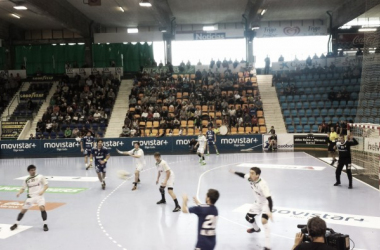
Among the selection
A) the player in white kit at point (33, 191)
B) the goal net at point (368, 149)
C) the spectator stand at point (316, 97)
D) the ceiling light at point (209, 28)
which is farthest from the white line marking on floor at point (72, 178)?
the ceiling light at point (209, 28)

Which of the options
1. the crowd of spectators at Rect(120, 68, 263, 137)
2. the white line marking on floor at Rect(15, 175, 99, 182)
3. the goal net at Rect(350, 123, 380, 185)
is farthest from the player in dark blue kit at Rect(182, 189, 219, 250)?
the crowd of spectators at Rect(120, 68, 263, 137)

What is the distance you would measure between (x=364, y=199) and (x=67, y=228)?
32.3ft

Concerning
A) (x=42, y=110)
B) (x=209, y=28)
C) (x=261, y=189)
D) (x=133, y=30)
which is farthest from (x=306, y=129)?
(x=42, y=110)

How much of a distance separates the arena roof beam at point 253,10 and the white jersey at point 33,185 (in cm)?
2517

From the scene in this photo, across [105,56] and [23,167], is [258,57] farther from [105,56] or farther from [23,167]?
[23,167]

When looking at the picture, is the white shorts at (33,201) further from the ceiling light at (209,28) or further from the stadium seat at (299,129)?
the ceiling light at (209,28)

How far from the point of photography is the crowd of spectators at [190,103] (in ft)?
103

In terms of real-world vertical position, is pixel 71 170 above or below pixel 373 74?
below

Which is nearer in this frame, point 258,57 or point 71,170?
point 71,170

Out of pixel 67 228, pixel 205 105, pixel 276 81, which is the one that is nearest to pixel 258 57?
pixel 276 81

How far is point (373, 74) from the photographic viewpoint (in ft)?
84.4

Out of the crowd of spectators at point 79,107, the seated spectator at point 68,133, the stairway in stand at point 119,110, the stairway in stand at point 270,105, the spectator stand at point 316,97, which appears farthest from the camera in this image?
the stairway in stand at point 119,110

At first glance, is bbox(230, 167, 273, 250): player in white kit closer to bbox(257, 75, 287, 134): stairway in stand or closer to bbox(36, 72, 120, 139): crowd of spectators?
bbox(36, 72, 120, 139): crowd of spectators

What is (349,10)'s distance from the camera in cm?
3538
